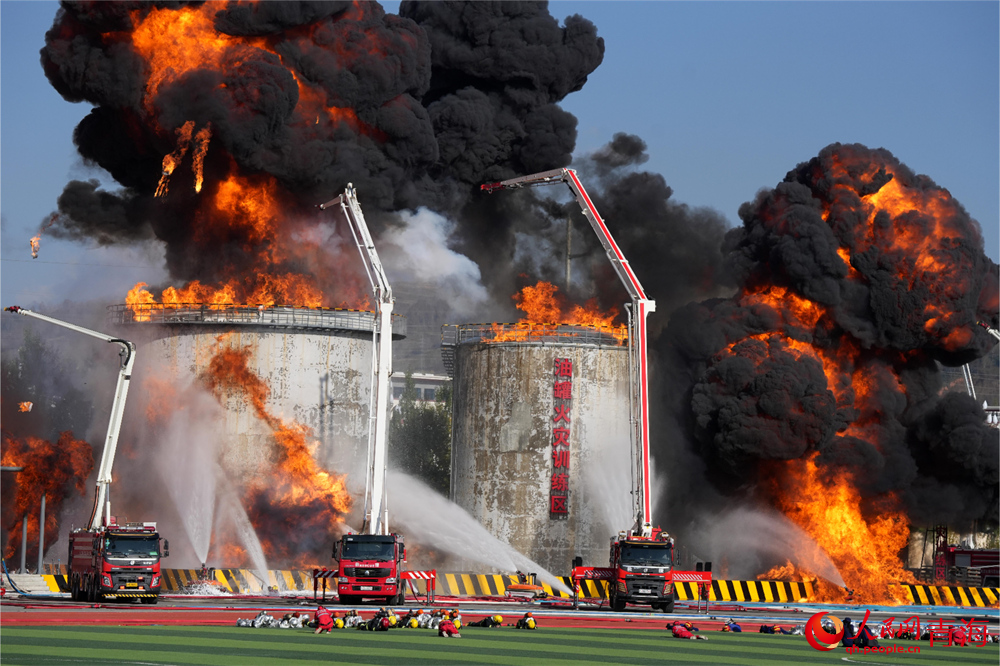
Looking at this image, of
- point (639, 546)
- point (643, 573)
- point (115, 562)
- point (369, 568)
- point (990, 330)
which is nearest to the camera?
point (115, 562)

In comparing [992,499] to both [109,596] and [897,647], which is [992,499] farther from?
[109,596]

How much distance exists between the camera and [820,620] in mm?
33031

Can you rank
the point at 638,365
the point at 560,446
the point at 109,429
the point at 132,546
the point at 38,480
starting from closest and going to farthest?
the point at 132,546 < the point at 109,429 < the point at 638,365 < the point at 560,446 < the point at 38,480

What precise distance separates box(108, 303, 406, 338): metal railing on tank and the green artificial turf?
31084 mm

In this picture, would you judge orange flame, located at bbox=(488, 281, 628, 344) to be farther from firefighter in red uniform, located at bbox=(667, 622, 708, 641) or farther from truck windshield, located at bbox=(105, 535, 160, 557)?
firefighter in red uniform, located at bbox=(667, 622, 708, 641)

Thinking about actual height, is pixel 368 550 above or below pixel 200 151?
below

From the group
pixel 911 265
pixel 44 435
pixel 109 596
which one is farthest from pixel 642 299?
pixel 44 435

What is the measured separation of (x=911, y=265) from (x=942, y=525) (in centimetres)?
1240

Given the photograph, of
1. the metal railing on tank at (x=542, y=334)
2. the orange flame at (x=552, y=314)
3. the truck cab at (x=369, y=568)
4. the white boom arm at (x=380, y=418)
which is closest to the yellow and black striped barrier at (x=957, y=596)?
the metal railing on tank at (x=542, y=334)

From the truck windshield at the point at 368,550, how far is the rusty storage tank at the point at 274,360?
18.1m

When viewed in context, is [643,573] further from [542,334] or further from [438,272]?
[438,272]

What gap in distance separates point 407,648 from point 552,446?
34.5m

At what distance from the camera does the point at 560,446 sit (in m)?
59.8

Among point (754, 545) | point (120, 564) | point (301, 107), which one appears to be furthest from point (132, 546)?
point (754, 545)
